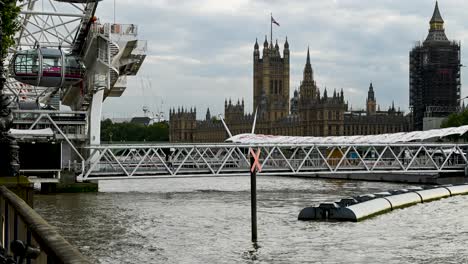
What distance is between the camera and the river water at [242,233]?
2250 centimetres

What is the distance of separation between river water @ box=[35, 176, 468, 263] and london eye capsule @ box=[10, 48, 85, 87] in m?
16.0

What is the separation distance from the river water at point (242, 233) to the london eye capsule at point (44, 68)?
16011 mm

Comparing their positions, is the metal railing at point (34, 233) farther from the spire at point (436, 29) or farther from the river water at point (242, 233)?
the spire at point (436, 29)

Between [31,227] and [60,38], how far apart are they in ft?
173

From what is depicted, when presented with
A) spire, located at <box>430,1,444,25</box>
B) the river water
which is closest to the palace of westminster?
spire, located at <box>430,1,444,25</box>

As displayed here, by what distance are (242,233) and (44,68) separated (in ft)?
110

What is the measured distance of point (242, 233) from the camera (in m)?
28.2

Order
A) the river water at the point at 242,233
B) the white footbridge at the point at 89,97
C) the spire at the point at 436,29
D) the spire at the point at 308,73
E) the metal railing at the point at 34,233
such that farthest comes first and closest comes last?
1. the spire at the point at 308,73
2. the spire at the point at 436,29
3. the white footbridge at the point at 89,97
4. the river water at the point at 242,233
5. the metal railing at the point at 34,233

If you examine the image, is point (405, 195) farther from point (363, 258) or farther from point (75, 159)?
point (75, 159)

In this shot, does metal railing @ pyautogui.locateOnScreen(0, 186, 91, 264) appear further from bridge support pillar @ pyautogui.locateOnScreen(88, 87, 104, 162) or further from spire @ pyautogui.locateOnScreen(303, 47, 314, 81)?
spire @ pyautogui.locateOnScreen(303, 47, 314, 81)

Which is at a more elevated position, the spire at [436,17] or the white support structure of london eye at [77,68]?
the spire at [436,17]

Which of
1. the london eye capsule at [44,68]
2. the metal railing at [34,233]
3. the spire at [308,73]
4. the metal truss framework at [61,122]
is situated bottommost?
the metal railing at [34,233]

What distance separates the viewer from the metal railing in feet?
17.7

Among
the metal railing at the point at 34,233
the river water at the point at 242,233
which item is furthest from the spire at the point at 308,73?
the metal railing at the point at 34,233
